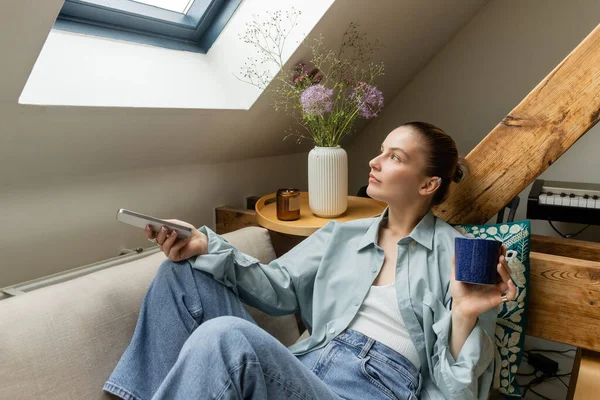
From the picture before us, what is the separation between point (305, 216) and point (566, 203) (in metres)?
1.11

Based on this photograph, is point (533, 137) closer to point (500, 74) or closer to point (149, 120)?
point (149, 120)

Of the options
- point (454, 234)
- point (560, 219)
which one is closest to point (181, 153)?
point (454, 234)

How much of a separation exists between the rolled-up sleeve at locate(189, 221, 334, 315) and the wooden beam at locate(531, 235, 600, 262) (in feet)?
2.22

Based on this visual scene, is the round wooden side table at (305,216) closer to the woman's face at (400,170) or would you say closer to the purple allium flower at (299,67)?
the woman's face at (400,170)

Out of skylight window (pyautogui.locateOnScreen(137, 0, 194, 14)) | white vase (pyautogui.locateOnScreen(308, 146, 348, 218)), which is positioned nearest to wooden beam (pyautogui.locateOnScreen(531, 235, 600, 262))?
white vase (pyautogui.locateOnScreen(308, 146, 348, 218))

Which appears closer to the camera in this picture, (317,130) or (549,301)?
(549,301)

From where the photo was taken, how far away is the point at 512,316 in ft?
4.00

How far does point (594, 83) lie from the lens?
1.20 metres

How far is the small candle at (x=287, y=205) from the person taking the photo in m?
1.71

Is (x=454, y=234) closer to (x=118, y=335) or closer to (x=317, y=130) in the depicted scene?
(x=317, y=130)

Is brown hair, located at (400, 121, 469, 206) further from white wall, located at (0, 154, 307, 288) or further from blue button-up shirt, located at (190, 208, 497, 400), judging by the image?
white wall, located at (0, 154, 307, 288)

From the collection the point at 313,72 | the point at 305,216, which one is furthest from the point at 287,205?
the point at 313,72

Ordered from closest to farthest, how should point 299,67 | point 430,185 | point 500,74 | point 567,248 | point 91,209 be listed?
1. point 430,185
2. point 567,248
3. point 91,209
4. point 299,67
5. point 500,74

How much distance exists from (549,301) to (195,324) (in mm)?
944
